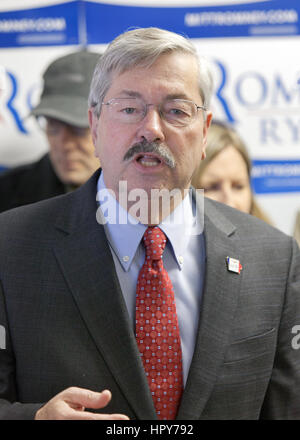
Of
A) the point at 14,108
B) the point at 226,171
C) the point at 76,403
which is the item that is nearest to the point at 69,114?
the point at 14,108

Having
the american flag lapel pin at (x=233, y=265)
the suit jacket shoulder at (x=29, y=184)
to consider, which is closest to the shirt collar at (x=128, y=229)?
the american flag lapel pin at (x=233, y=265)

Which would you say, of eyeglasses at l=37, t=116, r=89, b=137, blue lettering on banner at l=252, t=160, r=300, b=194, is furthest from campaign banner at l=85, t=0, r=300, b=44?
blue lettering on banner at l=252, t=160, r=300, b=194

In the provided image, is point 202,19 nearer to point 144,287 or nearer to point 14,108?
point 14,108

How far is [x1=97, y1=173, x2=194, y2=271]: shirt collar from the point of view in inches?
51.6

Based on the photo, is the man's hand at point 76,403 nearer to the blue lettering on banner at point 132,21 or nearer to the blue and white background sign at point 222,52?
the blue and white background sign at point 222,52

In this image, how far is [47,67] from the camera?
2295 millimetres

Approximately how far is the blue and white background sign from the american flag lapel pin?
1046 mm

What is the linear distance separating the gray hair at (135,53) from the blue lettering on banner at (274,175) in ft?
3.52

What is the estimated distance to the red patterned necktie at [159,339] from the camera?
1235mm

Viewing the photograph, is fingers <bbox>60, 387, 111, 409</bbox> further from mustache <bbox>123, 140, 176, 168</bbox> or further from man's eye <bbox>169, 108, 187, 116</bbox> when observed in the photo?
man's eye <bbox>169, 108, 187, 116</bbox>

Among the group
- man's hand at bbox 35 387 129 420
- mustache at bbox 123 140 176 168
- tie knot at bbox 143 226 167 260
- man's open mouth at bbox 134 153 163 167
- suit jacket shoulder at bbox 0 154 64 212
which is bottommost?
suit jacket shoulder at bbox 0 154 64 212

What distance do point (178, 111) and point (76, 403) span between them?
0.66 metres

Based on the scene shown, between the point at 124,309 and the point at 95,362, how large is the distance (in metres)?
0.13

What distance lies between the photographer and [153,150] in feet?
4.06
